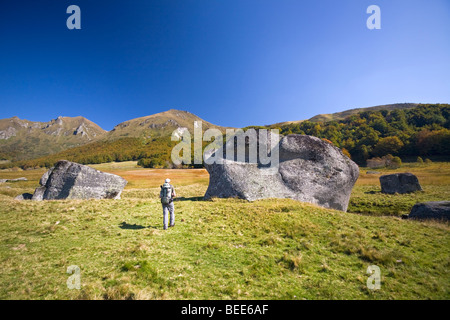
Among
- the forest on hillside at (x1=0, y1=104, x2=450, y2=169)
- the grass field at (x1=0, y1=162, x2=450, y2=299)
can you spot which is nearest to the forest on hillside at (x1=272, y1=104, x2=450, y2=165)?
the forest on hillside at (x1=0, y1=104, x2=450, y2=169)

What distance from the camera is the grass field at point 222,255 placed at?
6.19m

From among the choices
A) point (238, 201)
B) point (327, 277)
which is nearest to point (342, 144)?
point (238, 201)

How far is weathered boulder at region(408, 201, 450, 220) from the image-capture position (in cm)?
1429

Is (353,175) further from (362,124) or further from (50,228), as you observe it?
(362,124)

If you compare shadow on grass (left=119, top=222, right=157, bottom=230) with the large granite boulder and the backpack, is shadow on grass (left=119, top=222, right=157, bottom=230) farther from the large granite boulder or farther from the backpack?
the large granite boulder

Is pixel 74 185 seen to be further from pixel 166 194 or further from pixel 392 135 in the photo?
pixel 392 135

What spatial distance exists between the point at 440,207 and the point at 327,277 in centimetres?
1549

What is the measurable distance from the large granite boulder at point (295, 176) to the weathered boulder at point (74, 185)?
45.6 feet

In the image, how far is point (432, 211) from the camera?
1488 centimetres

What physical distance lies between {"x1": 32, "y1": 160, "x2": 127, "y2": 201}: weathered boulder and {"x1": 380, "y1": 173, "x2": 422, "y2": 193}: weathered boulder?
139 ft

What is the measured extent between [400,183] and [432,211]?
19745mm

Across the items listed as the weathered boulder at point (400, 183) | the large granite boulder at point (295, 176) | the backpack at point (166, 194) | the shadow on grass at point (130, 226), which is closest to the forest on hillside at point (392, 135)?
the weathered boulder at point (400, 183)
